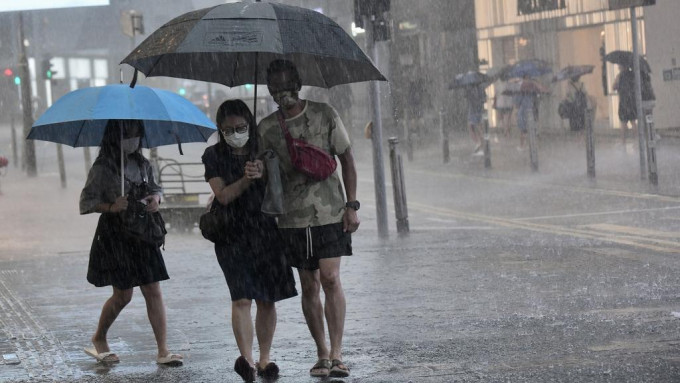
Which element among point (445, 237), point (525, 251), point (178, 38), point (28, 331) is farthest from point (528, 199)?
point (178, 38)

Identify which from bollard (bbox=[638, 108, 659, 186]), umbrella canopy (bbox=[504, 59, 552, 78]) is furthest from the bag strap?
umbrella canopy (bbox=[504, 59, 552, 78])

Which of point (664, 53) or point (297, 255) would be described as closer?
point (297, 255)

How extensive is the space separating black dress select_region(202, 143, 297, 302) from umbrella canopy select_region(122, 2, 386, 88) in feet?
2.01

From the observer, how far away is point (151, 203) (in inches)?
294

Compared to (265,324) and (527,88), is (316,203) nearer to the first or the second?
(265,324)

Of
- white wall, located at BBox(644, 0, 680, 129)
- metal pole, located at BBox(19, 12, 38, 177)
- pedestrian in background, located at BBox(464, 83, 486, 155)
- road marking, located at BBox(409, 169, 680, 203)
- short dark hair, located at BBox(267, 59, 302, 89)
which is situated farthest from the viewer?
metal pole, located at BBox(19, 12, 38, 177)

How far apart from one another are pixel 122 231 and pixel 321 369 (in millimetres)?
1481

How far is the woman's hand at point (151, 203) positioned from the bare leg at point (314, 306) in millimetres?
995

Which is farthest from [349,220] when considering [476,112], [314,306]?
[476,112]

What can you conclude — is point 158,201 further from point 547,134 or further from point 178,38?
point 547,134

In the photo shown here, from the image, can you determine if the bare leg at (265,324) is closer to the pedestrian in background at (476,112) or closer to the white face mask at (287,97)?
the white face mask at (287,97)

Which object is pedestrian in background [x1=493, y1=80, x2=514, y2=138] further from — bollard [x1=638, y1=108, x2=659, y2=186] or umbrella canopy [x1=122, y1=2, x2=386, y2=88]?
umbrella canopy [x1=122, y1=2, x2=386, y2=88]

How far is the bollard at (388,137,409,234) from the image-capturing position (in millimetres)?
14305

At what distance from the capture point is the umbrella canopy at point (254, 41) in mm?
6605
